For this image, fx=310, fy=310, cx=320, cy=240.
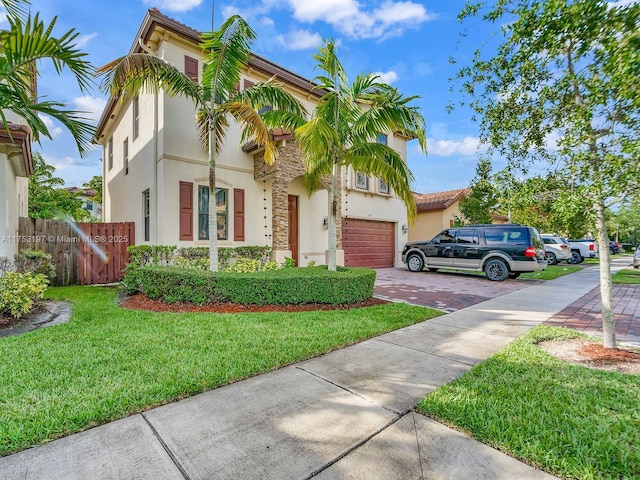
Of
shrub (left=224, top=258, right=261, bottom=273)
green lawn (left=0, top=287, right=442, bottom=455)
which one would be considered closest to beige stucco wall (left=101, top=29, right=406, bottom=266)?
shrub (left=224, top=258, right=261, bottom=273)

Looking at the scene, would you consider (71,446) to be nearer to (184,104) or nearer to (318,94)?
(184,104)

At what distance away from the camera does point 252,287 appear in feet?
21.5

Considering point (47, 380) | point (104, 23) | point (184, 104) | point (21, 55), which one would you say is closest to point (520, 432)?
point (47, 380)

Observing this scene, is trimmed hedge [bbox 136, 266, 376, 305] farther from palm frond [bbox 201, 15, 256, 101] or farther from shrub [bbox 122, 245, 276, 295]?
palm frond [bbox 201, 15, 256, 101]

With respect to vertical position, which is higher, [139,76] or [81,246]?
[139,76]

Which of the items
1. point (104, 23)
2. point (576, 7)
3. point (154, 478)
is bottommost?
point (154, 478)

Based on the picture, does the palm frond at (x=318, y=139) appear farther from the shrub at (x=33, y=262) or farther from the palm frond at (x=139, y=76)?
the shrub at (x=33, y=262)

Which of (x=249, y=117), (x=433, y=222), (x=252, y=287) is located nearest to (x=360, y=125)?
(x=249, y=117)

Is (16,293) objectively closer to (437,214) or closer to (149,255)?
(149,255)

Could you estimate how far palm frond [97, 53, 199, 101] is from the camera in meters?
6.27

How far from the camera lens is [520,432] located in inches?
94.5

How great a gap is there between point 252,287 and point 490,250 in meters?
9.27

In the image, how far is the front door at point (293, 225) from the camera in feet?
40.8

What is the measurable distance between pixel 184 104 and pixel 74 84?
15.5 ft
